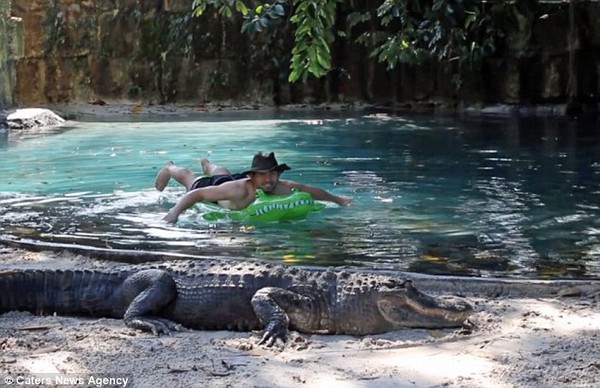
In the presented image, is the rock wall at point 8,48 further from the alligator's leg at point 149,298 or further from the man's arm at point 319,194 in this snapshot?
the alligator's leg at point 149,298

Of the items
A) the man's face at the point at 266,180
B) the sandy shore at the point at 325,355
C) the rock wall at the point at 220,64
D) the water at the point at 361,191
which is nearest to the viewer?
the sandy shore at the point at 325,355

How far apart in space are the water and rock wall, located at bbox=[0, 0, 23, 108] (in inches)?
104

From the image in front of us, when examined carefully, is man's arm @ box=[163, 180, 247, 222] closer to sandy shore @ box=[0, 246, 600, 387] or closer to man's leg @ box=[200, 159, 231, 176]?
man's leg @ box=[200, 159, 231, 176]

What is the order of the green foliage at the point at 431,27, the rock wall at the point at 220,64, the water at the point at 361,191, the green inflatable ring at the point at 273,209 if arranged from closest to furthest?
the water at the point at 361,191 → the green inflatable ring at the point at 273,209 → the green foliage at the point at 431,27 → the rock wall at the point at 220,64

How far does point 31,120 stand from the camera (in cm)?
1558

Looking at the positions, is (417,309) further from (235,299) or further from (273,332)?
(235,299)

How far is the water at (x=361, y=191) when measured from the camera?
6.32 metres

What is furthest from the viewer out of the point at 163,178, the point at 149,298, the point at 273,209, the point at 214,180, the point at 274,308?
the point at 163,178

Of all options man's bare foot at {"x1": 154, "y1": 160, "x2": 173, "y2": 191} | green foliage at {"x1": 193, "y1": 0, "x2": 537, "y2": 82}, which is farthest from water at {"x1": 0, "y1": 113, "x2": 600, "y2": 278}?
green foliage at {"x1": 193, "y1": 0, "x2": 537, "y2": 82}

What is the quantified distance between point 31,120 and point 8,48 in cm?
263

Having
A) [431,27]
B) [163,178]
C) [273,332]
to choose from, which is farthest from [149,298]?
[431,27]

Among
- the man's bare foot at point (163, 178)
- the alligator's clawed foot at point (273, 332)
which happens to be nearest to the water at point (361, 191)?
the man's bare foot at point (163, 178)

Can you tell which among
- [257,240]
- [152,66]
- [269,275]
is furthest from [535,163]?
[152,66]

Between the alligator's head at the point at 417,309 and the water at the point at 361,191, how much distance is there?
4.31ft
